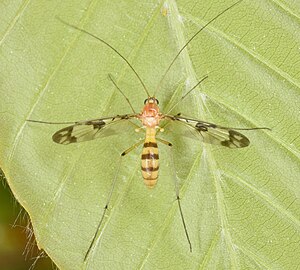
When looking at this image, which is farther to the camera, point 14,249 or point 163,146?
point 14,249

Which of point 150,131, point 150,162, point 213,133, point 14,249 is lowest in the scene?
point 14,249

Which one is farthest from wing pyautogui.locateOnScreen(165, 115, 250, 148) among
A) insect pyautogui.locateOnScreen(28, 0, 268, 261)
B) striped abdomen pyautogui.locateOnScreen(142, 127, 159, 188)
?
striped abdomen pyautogui.locateOnScreen(142, 127, 159, 188)

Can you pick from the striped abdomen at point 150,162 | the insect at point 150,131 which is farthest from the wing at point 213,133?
the striped abdomen at point 150,162

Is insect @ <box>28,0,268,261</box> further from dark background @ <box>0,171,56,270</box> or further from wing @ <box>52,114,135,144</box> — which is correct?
dark background @ <box>0,171,56,270</box>

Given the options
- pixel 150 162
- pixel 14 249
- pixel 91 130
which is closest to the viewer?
pixel 150 162

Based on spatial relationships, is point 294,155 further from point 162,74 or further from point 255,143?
point 162,74

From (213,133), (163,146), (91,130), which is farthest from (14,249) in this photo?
(213,133)

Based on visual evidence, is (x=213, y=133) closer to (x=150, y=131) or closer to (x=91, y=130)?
(x=150, y=131)
